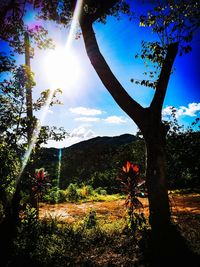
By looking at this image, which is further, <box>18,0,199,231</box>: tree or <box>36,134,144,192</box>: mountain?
<box>36,134,144,192</box>: mountain

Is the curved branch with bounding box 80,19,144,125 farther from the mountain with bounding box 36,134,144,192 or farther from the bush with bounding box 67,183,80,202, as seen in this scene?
the mountain with bounding box 36,134,144,192

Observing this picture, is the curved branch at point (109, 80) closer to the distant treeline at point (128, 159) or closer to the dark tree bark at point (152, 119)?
the dark tree bark at point (152, 119)

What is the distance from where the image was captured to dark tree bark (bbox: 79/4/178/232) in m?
6.70

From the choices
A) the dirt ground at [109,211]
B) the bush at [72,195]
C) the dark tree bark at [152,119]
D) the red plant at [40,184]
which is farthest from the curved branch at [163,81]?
the bush at [72,195]

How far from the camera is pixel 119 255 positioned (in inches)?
227

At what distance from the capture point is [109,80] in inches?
285

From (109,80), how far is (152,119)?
1.65 metres

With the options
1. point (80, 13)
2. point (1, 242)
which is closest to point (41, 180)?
point (1, 242)

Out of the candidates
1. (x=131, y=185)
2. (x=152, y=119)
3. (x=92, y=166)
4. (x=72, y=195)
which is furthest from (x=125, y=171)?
(x=92, y=166)

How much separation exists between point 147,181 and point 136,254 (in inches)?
75.7

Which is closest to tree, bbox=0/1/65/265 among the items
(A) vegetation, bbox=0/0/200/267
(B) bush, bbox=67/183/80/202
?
(A) vegetation, bbox=0/0/200/267

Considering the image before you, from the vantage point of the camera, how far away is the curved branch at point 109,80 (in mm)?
7184

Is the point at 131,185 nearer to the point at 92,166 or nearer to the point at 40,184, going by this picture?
the point at 40,184

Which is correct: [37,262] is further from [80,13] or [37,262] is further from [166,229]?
[80,13]
